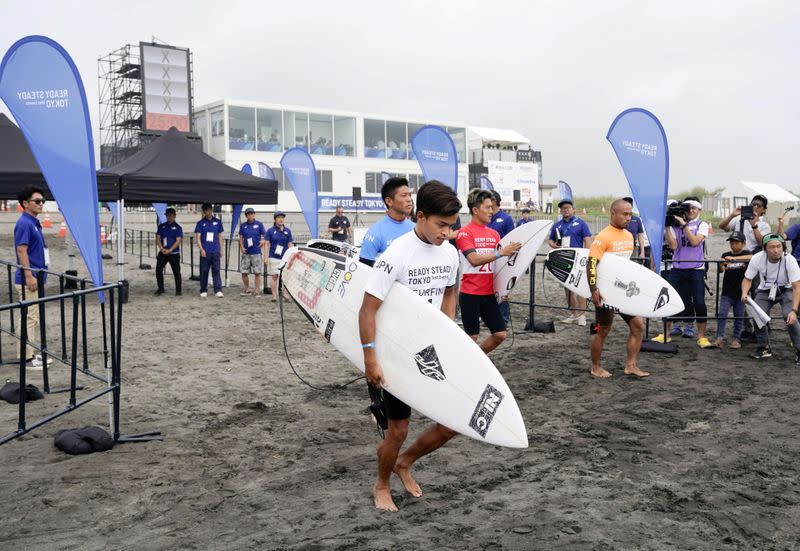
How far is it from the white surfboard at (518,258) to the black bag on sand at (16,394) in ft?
13.8

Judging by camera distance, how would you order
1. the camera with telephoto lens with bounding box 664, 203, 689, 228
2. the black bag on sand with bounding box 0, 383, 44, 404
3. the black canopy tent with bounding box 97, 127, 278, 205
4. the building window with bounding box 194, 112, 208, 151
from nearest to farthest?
the black bag on sand with bounding box 0, 383, 44, 404
the camera with telephoto lens with bounding box 664, 203, 689, 228
the black canopy tent with bounding box 97, 127, 278, 205
the building window with bounding box 194, 112, 208, 151

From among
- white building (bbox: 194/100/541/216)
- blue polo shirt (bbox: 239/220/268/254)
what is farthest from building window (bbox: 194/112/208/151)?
blue polo shirt (bbox: 239/220/268/254)

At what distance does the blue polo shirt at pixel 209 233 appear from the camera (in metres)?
12.3

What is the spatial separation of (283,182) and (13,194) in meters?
26.3

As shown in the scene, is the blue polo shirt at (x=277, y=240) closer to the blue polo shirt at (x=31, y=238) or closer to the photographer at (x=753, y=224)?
the blue polo shirt at (x=31, y=238)

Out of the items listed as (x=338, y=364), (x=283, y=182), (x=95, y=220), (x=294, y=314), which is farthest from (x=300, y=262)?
(x=283, y=182)

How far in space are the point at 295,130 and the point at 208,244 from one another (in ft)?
83.0

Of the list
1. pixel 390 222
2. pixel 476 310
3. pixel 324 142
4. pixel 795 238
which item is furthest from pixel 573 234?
pixel 324 142

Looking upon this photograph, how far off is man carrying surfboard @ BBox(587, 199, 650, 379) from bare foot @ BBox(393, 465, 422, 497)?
3174 mm

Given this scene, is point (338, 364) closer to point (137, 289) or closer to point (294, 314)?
point (294, 314)

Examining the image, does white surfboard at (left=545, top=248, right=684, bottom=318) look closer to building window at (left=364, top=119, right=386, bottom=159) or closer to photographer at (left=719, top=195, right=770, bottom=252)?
photographer at (left=719, top=195, right=770, bottom=252)

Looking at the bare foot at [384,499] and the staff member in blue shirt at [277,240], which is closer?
the bare foot at [384,499]

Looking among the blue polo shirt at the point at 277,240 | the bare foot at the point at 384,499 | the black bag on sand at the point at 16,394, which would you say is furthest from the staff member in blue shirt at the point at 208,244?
the bare foot at the point at 384,499

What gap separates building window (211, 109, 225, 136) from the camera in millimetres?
34406
